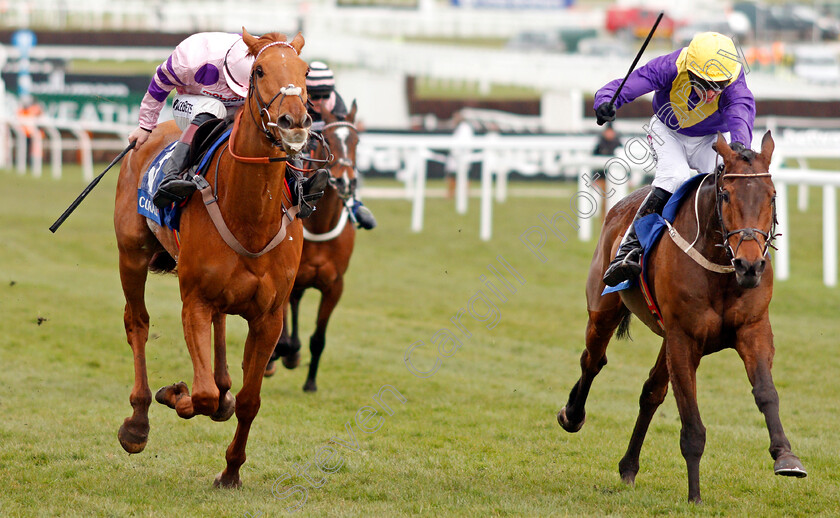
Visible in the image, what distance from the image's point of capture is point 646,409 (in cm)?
554

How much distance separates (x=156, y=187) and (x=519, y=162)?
43.2 feet

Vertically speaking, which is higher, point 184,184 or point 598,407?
point 184,184

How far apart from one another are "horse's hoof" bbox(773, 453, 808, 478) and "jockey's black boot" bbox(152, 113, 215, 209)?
285cm

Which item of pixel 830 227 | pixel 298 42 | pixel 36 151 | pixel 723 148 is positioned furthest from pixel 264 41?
pixel 36 151

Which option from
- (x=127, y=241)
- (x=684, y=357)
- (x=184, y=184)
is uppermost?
(x=184, y=184)

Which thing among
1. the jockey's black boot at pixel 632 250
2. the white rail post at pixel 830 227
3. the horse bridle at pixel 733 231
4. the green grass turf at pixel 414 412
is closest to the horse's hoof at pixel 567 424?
the green grass turf at pixel 414 412

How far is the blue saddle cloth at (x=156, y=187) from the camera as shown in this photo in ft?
16.7

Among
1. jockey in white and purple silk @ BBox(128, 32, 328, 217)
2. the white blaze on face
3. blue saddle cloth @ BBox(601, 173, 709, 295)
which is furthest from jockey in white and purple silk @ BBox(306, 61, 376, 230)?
blue saddle cloth @ BBox(601, 173, 709, 295)

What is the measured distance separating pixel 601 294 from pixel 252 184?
85.7 inches

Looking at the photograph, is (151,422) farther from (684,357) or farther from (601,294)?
(684,357)

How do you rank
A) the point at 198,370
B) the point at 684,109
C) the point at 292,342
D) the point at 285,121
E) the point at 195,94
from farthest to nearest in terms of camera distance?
the point at 292,342, the point at 195,94, the point at 684,109, the point at 198,370, the point at 285,121

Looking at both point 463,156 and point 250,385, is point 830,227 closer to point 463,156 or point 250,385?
point 463,156

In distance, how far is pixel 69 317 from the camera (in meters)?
9.53

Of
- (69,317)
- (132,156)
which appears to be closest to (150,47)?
(69,317)
